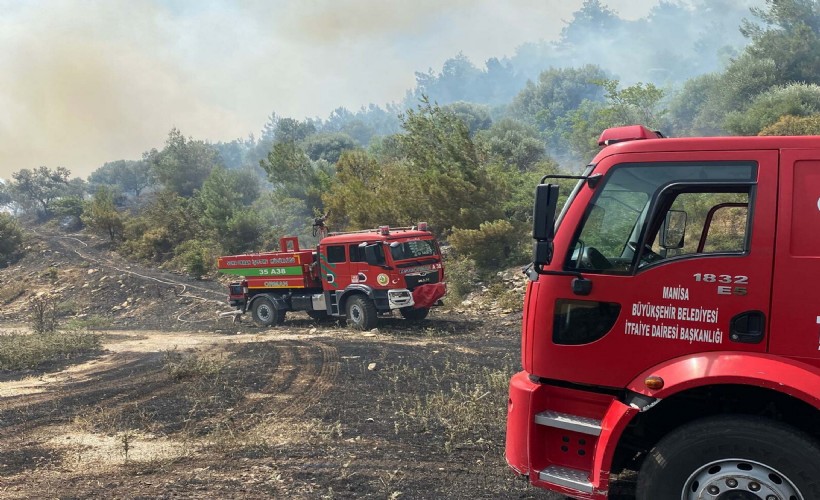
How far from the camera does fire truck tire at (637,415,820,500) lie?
2.86 m

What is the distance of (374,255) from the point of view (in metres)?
13.0

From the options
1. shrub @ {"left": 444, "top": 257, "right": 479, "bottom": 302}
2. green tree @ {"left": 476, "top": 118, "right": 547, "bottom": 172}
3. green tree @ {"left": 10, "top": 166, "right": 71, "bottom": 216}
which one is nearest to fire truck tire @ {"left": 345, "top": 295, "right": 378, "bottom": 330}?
shrub @ {"left": 444, "top": 257, "right": 479, "bottom": 302}

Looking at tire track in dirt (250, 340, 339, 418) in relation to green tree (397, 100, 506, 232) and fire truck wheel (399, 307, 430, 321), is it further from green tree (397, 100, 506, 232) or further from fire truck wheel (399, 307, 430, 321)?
green tree (397, 100, 506, 232)

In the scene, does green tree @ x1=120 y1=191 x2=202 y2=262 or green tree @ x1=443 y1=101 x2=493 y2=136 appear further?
green tree @ x1=443 y1=101 x2=493 y2=136

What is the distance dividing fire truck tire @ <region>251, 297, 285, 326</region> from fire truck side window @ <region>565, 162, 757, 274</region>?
13.0 meters

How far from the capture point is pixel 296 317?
17.2 metres

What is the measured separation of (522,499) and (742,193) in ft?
8.72

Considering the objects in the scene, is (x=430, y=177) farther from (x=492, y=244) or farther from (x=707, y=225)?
(x=707, y=225)

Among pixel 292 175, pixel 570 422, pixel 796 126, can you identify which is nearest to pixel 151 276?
pixel 292 175

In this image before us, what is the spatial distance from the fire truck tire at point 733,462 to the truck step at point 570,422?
0.34m

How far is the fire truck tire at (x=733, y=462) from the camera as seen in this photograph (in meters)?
2.86

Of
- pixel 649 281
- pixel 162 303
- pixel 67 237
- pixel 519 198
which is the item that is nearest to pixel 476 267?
pixel 519 198

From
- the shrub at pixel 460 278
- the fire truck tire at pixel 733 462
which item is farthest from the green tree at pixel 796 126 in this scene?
the fire truck tire at pixel 733 462

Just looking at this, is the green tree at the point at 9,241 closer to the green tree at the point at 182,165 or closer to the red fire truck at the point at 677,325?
the green tree at the point at 182,165
